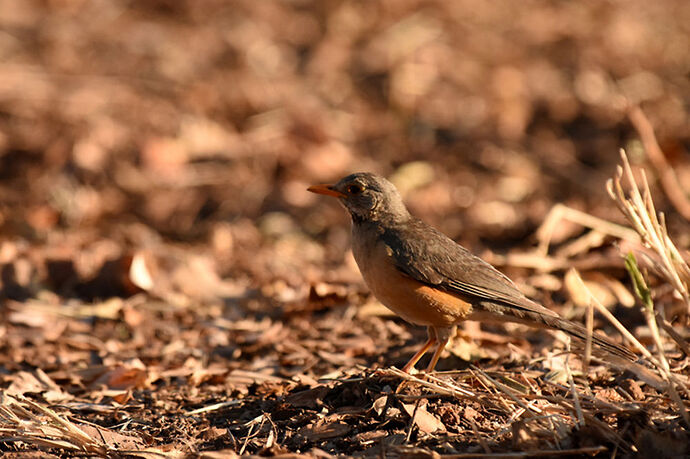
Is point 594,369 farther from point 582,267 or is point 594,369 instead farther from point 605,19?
point 605,19

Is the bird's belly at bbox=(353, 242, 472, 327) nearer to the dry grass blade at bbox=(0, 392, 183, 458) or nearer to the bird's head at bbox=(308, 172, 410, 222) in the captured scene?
the bird's head at bbox=(308, 172, 410, 222)

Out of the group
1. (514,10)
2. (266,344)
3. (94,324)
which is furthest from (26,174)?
(514,10)

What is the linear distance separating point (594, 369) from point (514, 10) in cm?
1080

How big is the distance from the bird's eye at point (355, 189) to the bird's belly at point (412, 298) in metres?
0.77

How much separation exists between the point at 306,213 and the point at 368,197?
396 centimetres

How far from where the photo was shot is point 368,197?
6.25 meters

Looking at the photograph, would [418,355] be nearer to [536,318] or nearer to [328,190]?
[536,318]

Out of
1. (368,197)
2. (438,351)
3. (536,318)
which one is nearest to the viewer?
(536,318)

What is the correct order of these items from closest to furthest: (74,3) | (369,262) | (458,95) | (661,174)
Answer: (369,262)
(661,174)
(458,95)
(74,3)

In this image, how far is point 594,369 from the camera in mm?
5254

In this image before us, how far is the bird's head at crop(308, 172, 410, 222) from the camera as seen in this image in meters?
6.19

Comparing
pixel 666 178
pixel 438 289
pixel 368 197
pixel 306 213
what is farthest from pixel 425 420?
pixel 306 213

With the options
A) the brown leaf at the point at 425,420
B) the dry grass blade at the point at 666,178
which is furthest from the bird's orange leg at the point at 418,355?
the dry grass blade at the point at 666,178

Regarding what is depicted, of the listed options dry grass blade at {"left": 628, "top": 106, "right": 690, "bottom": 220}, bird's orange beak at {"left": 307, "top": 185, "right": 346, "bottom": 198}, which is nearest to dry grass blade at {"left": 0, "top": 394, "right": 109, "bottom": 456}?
bird's orange beak at {"left": 307, "top": 185, "right": 346, "bottom": 198}
